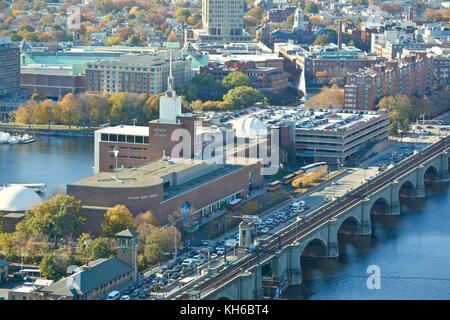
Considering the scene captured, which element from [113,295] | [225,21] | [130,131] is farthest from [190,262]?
[225,21]

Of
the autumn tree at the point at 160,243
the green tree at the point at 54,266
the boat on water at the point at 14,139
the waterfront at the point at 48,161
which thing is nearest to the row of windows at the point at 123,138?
the waterfront at the point at 48,161

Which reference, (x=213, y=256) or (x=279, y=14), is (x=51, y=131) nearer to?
(x=213, y=256)

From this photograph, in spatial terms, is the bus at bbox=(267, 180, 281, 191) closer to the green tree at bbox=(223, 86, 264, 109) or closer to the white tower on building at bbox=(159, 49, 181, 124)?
the white tower on building at bbox=(159, 49, 181, 124)

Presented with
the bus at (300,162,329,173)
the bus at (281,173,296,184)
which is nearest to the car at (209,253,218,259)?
the bus at (281,173,296,184)

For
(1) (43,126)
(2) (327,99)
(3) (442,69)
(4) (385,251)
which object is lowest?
(4) (385,251)

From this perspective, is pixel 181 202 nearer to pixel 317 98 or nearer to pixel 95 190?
pixel 95 190

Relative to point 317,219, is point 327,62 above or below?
above

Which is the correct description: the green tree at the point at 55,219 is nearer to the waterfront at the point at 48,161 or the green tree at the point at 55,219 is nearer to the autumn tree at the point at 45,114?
the waterfront at the point at 48,161
